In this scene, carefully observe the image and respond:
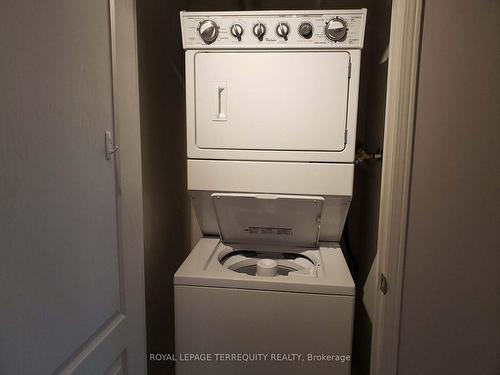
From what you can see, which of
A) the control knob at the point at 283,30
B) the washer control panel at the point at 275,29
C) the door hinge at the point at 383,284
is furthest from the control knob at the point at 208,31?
the door hinge at the point at 383,284

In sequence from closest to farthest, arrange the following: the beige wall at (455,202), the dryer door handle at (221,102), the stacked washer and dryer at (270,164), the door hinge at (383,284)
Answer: the beige wall at (455,202)
the door hinge at (383,284)
the stacked washer and dryer at (270,164)
the dryer door handle at (221,102)

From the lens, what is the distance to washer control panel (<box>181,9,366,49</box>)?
1.45 meters

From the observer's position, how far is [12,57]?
63 centimetres

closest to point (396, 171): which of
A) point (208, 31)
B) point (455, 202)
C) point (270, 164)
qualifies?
→ point (455, 202)

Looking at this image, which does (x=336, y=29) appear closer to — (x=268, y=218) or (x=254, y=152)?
(x=254, y=152)

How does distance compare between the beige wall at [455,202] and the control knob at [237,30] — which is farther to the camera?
the control knob at [237,30]

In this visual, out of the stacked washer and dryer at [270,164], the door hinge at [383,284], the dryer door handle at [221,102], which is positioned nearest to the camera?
the door hinge at [383,284]

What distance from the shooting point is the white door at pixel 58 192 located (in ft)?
2.10

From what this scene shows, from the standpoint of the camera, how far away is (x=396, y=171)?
1.04m

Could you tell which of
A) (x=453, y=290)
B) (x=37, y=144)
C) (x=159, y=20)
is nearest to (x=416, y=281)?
(x=453, y=290)

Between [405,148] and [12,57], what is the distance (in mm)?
1049

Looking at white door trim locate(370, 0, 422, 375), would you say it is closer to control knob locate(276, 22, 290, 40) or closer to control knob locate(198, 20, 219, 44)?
control knob locate(276, 22, 290, 40)

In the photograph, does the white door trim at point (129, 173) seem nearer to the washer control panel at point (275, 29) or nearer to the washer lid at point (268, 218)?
the washer control panel at point (275, 29)

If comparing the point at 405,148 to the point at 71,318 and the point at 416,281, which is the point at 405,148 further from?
the point at 71,318
